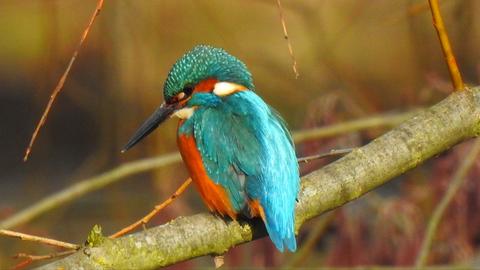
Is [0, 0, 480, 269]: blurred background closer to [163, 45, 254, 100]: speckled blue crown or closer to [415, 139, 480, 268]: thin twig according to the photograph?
[415, 139, 480, 268]: thin twig

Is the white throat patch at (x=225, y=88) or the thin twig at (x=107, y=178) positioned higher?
the white throat patch at (x=225, y=88)

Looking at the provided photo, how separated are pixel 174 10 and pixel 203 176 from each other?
2.99 m

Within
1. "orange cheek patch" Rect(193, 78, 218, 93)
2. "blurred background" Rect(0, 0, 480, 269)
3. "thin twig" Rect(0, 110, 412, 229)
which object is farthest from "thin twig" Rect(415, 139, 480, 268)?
"orange cheek patch" Rect(193, 78, 218, 93)

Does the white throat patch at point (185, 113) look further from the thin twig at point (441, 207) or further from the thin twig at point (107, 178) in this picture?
the thin twig at point (441, 207)

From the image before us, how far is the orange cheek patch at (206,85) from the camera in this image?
2889 mm

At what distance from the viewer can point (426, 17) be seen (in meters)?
5.73

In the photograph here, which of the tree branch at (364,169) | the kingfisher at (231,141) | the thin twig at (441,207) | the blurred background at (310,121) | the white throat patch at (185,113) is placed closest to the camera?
the tree branch at (364,169)

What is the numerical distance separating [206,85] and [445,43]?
0.69m

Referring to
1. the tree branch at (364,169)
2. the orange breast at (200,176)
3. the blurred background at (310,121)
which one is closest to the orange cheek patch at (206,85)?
the orange breast at (200,176)

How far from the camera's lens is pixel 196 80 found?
289 centimetres

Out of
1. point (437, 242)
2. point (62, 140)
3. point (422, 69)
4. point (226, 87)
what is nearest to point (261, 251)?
point (437, 242)

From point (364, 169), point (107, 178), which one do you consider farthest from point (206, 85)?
point (107, 178)

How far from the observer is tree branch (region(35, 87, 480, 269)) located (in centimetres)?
243

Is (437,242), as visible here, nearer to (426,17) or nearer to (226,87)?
(426,17)
